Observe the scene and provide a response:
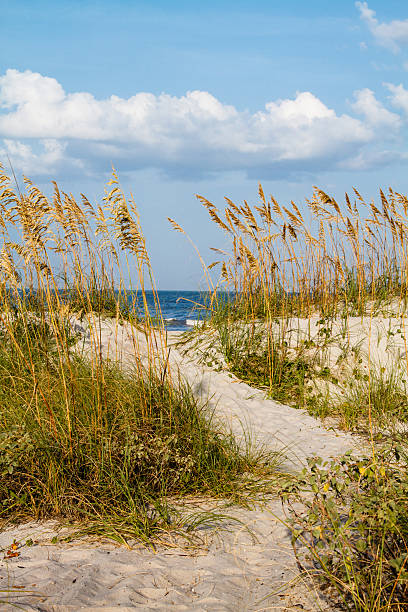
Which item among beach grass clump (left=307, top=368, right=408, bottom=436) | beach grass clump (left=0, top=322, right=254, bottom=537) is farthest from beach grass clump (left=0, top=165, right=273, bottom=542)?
beach grass clump (left=307, top=368, right=408, bottom=436)

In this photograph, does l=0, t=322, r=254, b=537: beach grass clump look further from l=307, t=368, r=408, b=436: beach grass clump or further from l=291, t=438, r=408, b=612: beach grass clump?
l=307, t=368, r=408, b=436: beach grass clump

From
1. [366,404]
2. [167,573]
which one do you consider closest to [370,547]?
[167,573]

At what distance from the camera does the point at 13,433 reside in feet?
11.8

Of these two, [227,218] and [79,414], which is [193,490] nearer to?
[79,414]

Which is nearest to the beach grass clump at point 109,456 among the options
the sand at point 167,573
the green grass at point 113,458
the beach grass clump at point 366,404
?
the green grass at point 113,458

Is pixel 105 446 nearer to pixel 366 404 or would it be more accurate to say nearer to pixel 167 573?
pixel 167 573

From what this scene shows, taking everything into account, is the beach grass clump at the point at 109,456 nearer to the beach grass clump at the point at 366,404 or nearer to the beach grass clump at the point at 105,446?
the beach grass clump at the point at 105,446

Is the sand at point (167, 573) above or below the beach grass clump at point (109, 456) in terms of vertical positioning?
below

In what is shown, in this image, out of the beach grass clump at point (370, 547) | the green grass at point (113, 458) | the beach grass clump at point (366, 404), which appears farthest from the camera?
the beach grass clump at point (366, 404)

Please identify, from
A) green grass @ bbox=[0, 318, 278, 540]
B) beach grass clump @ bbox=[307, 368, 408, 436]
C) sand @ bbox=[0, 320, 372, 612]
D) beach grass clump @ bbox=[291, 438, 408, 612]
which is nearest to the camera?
beach grass clump @ bbox=[291, 438, 408, 612]

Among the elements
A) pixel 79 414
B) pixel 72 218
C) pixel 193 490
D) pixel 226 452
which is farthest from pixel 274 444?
pixel 72 218

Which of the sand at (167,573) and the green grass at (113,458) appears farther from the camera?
the green grass at (113,458)

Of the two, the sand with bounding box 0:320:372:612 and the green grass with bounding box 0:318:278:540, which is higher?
the green grass with bounding box 0:318:278:540

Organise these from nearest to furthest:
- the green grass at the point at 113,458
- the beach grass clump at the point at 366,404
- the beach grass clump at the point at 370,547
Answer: the beach grass clump at the point at 370,547, the green grass at the point at 113,458, the beach grass clump at the point at 366,404
